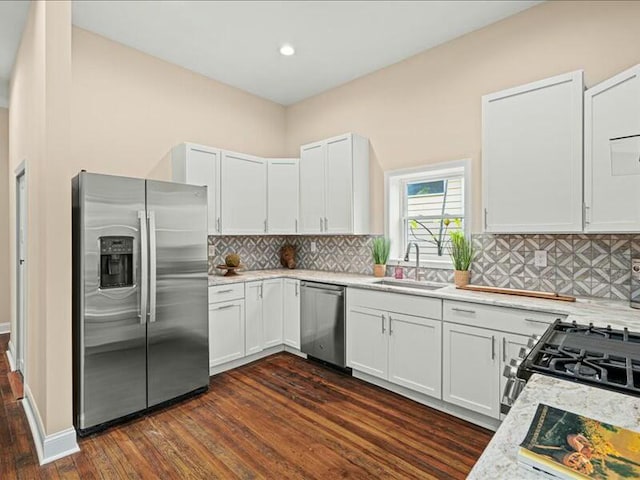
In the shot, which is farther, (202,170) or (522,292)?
(202,170)

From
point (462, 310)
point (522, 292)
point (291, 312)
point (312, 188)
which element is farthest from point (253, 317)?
point (522, 292)

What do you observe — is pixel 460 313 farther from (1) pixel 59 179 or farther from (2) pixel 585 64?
(1) pixel 59 179

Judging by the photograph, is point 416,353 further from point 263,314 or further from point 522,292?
point 263,314

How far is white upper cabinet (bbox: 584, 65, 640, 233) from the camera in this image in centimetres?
196

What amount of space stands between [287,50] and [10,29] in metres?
2.46

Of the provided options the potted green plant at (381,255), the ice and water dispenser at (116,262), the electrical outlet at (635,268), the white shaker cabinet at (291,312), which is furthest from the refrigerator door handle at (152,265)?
the electrical outlet at (635,268)

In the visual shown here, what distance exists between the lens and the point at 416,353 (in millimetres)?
2863

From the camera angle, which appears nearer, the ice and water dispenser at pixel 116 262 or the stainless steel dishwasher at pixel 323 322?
the ice and water dispenser at pixel 116 262

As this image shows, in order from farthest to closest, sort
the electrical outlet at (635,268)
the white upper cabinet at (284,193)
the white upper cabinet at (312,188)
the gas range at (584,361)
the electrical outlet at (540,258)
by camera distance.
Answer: the white upper cabinet at (284,193) → the white upper cabinet at (312,188) → the electrical outlet at (540,258) → the electrical outlet at (635,268) → the gas range at (584,361)

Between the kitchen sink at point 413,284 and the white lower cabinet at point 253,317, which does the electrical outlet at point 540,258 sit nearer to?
the kitchen sink at point 413,284

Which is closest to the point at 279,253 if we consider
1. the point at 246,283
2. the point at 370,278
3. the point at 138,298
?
the point at 246,283

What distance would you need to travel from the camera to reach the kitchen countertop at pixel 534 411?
0.66 metres

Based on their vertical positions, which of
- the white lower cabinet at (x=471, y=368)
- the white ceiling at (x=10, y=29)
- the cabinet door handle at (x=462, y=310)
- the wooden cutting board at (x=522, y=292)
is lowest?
the white lower cabinet at (x=471, y=368)

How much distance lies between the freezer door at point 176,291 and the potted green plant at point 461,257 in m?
2.27
